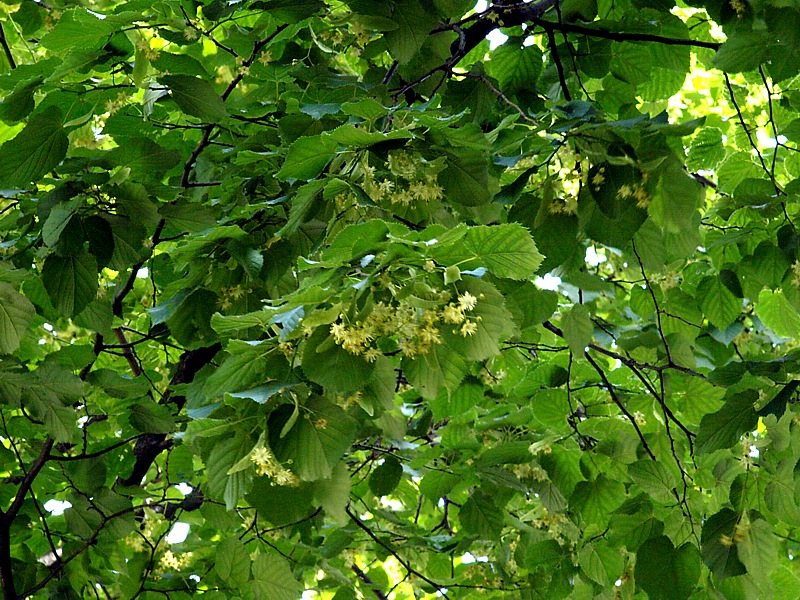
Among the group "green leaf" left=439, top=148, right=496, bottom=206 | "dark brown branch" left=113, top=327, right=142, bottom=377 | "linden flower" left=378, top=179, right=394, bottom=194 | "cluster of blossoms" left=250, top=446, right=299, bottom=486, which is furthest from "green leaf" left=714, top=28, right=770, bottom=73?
"dark brown branch" left=113, top=327, right=142, bottom=377

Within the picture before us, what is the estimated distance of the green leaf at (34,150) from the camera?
2.01 metres

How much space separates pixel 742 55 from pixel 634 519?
1327mm

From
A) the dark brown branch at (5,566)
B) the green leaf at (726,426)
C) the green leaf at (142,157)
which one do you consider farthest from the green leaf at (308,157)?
the dark brown branch at (5,566)

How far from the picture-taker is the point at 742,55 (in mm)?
2201

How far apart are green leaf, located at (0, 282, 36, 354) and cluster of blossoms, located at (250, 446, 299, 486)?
100cm

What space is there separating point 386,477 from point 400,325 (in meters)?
1.68

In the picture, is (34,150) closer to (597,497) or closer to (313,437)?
(313,437)

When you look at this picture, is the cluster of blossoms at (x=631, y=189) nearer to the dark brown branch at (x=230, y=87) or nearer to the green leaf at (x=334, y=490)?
the green leaf at (x=334, y=490)

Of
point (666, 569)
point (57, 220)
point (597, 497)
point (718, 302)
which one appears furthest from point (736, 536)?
point (57, 220)

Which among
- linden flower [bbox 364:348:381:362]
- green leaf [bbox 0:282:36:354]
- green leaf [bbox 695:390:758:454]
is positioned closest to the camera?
linden flower [bbox 364:348:381:362]

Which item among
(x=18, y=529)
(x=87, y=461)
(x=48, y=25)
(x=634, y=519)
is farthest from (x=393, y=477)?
(x=48, y=25)

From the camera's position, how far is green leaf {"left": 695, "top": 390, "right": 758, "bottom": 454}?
2.25m

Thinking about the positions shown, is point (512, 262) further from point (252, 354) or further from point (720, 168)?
point (720, 168)

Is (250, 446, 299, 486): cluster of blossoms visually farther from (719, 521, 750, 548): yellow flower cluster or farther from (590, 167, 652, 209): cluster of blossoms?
(719, 521, 750, 548): yellow flower cluster
